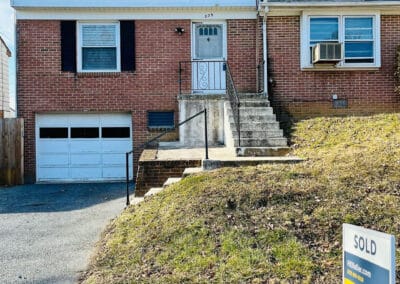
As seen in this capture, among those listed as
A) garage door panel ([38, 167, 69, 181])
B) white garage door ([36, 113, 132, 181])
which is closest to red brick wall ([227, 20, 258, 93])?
white garage door ([36, 113, 132, 181])

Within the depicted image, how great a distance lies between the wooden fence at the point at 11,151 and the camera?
41.4ft

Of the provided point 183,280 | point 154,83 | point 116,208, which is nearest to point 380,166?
point 183,280

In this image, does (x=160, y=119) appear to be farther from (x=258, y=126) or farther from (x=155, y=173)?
(x=155, y=173)

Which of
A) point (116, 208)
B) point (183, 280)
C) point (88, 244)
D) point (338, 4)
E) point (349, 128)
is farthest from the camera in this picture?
point (338, 4)

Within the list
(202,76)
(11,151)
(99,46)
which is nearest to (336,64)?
(202,76)

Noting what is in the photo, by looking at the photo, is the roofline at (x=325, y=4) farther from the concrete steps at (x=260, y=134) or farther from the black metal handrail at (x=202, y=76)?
the concrete steps at (x=260, y=134)

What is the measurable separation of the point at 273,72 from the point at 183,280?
9643 millimetres

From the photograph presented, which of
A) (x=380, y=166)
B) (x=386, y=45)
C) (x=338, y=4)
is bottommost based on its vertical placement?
(x=380, y=166)

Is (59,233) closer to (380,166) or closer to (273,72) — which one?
(380,166)

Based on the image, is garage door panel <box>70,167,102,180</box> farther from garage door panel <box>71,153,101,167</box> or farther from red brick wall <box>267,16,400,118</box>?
red brick wall <box>267,16,400,118</box>

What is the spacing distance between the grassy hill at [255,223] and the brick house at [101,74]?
646 centimetres

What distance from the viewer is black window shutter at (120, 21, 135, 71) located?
1322 centimetres

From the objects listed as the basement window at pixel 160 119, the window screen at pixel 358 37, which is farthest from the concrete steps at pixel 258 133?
the window screen at pixel 358 37

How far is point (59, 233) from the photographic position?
6.90 meters
